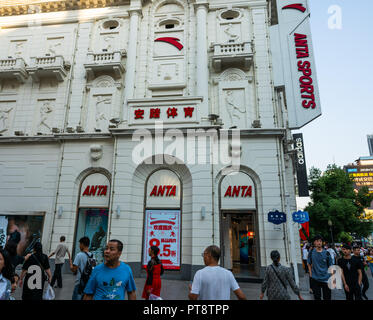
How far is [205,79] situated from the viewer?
15.0 m

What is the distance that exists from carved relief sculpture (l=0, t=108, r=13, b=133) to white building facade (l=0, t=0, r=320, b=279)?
91mm

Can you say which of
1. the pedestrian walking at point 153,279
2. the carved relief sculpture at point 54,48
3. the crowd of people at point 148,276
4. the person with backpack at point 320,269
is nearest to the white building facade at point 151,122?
the carved relief sculpture at point 54,48

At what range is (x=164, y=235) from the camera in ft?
41.8


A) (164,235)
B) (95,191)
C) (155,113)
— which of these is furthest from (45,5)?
(164,235)

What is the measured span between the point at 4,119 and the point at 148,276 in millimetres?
16517

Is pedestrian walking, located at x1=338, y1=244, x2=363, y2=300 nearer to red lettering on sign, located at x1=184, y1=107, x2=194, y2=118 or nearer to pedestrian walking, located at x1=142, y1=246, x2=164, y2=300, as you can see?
pedestrian walking, located at x1=142, y1=246, x2=164, y2=300

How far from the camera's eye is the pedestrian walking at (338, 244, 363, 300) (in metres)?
6.66

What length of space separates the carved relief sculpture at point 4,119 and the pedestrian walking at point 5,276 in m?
15.6

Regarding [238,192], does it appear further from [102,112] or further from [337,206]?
[337,206]

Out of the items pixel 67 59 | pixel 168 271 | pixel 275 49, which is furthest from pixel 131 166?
pixel 275 49

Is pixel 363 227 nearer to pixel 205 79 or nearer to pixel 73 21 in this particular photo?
pixel 205 79

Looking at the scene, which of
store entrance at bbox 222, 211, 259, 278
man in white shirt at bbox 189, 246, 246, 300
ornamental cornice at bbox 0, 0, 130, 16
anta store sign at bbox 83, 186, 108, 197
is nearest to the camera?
man in white shirt at bbox 189, 246, 246, 300

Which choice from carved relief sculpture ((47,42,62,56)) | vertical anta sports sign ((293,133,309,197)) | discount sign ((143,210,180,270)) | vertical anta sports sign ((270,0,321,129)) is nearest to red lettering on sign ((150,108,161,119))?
discount sign ((143,210,180,270))
